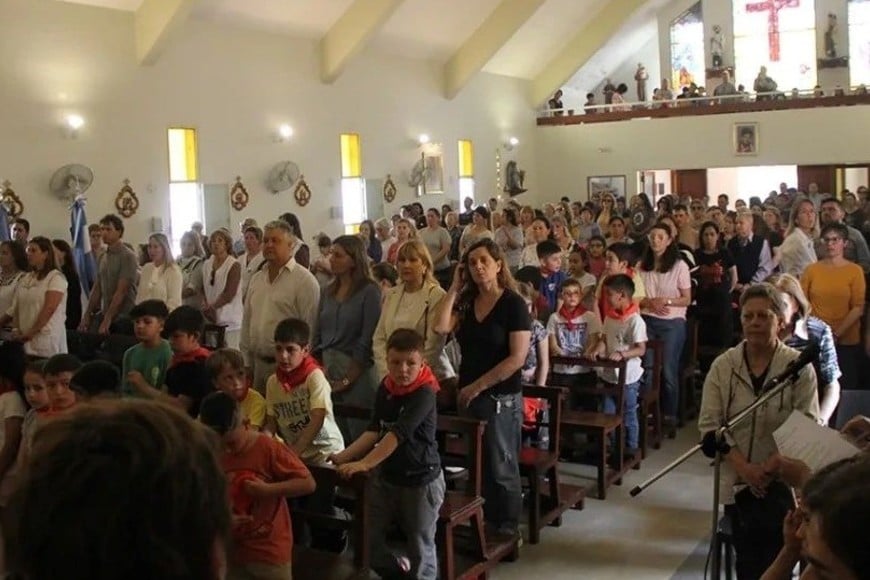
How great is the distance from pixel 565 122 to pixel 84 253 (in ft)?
42.3

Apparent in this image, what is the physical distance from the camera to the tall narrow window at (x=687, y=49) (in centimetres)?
2175

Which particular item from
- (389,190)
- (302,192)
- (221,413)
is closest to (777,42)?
(389,190)

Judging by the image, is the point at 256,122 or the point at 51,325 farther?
the point at 256,122

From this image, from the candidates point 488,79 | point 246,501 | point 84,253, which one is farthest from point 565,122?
point 246,501

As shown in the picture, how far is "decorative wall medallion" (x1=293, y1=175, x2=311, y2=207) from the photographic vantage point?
14.0 meters

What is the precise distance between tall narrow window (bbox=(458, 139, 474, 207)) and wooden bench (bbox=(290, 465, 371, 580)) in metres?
14.9

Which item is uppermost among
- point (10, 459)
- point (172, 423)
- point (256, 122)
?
point (256, 122)

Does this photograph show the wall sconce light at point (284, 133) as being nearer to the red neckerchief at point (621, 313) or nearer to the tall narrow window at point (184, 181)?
the tall narrow window at point (184, 181)

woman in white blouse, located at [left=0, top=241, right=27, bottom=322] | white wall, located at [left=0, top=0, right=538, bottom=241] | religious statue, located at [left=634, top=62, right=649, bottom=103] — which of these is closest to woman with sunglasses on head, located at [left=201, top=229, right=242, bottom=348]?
woman in white blouse, located at [left=0, top=241, right=27, bottom=322]

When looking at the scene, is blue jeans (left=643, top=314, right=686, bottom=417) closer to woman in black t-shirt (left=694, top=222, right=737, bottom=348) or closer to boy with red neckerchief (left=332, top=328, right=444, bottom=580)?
woman in black t-shirt (left=694, top=222, right=737, bottom=348)

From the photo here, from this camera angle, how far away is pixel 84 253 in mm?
9516

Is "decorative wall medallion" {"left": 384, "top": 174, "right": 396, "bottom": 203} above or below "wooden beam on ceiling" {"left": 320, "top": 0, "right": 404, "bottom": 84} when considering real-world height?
below

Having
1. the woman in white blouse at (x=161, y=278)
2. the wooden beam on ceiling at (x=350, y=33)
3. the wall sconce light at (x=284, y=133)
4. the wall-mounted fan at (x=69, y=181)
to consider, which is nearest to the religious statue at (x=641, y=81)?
the wooden beam on ceiling at (x=350, y=33)

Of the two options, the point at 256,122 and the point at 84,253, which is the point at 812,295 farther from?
the point at 256,122
